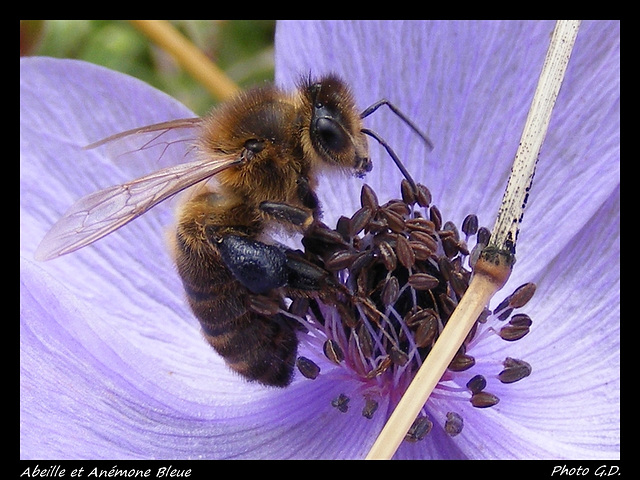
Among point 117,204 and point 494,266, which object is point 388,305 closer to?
point 494,266

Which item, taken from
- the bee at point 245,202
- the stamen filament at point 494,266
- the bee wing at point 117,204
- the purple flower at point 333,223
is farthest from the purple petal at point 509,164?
the bee wing at point 117,204

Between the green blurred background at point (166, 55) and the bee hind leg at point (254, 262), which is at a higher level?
the green blurred background at point (166, 55)

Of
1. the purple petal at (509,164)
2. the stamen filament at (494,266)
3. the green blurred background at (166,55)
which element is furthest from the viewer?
the green blurred background at (166,55)

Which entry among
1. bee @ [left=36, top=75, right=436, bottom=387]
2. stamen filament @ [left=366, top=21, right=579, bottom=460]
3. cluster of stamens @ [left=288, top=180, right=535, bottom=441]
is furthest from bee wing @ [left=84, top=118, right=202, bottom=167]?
stamen filament @ [left=366, top=21, right=579, bottom=460]

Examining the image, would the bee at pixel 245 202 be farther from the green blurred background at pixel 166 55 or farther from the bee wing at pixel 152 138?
the green blurred background at pixel 166 55

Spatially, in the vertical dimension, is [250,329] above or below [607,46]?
below
